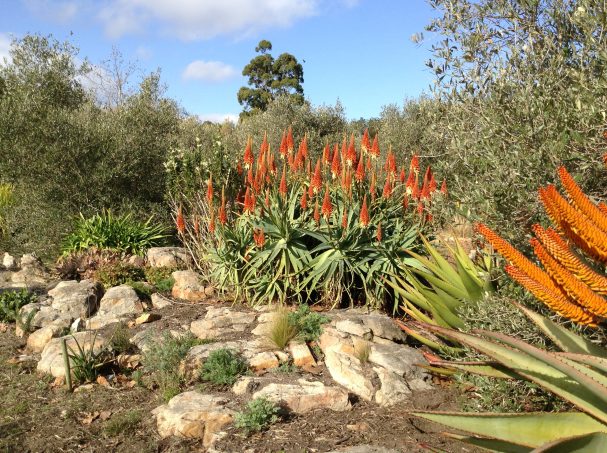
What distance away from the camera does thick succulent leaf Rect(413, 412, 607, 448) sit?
2471mm

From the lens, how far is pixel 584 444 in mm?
2242

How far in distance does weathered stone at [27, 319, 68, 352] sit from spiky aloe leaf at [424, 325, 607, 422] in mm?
5444

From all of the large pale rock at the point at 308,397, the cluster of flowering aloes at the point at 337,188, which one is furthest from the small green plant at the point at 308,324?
the cluster of flowering aloes at the point at 337,188

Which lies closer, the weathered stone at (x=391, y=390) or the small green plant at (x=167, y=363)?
the weathered stone at (x=391, y=390)

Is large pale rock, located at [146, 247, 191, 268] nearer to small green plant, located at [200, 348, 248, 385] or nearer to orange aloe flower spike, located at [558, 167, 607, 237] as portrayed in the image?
small green plant, located at [200, 348, 248, 385]

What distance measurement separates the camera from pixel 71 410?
16.6ft

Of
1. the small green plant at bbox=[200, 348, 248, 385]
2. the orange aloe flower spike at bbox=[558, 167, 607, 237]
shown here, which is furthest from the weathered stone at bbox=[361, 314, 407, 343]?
the orange aloe flower spike at bbox=[558, 167, 607, 237]

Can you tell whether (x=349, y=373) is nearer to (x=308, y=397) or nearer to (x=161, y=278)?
(x=308, y=397)

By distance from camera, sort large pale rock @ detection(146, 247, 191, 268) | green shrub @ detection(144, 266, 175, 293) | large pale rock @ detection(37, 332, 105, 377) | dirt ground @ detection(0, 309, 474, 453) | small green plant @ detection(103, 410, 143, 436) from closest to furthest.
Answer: dirt ground @ detection(0, 309, 474, 453) → small green plant @ detection(103, 410, 143, 436) → large pale rock @ detection(37, 332, 105, 377) → green shrub @ detection(144, 266, 175, 293) → large pale rock @ detection(146, 247, 191, 268)

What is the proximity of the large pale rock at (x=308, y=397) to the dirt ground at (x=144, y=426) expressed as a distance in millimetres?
86

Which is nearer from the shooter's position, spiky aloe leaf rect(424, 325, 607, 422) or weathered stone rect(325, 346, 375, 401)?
spiky aloe leaf rect(424, 325, 607, 422)

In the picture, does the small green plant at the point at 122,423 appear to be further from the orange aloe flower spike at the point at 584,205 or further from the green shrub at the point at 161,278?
the orange aloe flower spike at the point at 584,205

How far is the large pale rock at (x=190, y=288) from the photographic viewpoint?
307 inches

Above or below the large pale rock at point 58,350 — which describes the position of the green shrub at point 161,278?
above
